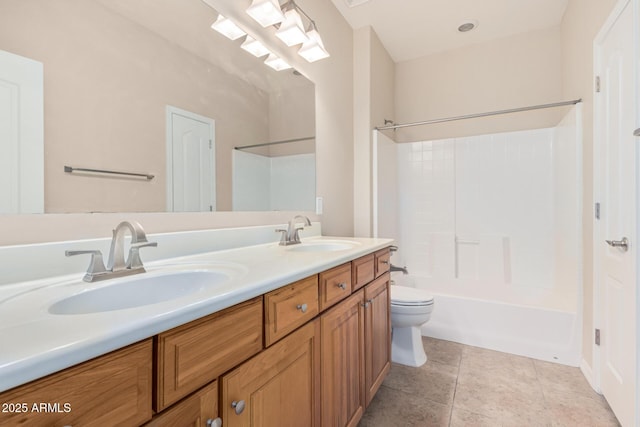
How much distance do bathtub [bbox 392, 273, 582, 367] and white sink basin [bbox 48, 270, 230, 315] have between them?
203 cm

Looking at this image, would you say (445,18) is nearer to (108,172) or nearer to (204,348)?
(108,172)

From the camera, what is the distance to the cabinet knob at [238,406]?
0.69 meters

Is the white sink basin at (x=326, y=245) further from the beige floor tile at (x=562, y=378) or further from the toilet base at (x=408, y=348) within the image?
the beige floor tile at (x=562, y=378)

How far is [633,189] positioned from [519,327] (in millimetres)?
1249

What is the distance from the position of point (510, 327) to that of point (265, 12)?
2.53m

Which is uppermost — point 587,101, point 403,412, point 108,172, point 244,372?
point 587,101

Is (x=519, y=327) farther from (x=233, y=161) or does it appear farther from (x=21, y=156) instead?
(x=21, y=156)

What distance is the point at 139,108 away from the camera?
1082 mm

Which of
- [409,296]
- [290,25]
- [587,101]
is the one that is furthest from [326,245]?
[587,101]

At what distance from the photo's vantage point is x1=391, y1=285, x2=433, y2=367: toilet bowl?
1.99 meters

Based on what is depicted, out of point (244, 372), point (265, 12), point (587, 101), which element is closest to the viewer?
point (244, 372)

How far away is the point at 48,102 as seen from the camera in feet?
2.83

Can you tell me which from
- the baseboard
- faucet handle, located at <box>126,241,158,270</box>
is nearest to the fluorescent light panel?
faucet handle, located at <box>126,241,158,270</box>

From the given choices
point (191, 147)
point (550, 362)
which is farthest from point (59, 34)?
point (550, 362)
